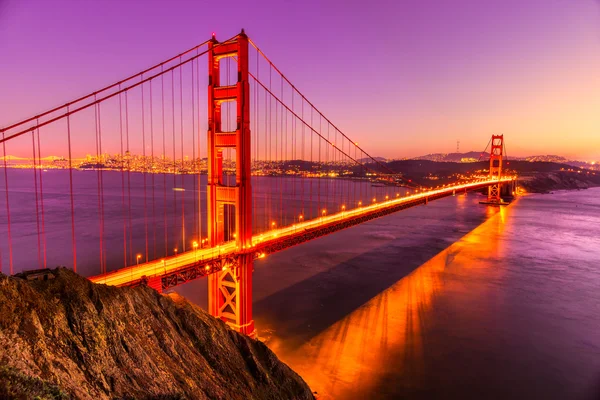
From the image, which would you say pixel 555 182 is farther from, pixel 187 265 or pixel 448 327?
pixel 187 265

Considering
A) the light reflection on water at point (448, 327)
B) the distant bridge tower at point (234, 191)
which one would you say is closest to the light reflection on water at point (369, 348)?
the light reflection on water at point (448, 327)

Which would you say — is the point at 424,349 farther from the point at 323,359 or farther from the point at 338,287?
the point at 338,287

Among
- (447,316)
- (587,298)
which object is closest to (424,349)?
(447,316)

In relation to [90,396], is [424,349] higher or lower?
lower

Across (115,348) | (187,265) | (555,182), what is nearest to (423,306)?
(187,265)

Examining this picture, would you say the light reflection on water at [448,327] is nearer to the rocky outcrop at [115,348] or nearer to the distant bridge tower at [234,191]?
the distant bridge tower at [234,191]

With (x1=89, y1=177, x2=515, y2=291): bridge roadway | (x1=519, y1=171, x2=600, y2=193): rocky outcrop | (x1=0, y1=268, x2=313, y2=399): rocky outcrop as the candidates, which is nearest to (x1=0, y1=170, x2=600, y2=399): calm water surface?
(x1=89, y1=177, x2=515, y2=291): bridge roadway

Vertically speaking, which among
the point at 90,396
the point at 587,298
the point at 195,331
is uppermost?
the point at 90,396
